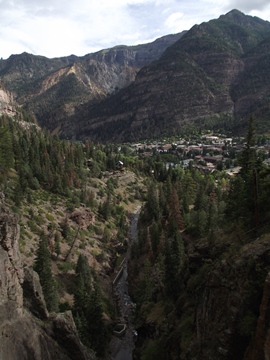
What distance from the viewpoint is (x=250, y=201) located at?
33.9 m

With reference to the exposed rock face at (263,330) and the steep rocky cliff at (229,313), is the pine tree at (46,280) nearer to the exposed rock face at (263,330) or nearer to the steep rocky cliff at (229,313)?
the steep rocky cliff at (229,313)

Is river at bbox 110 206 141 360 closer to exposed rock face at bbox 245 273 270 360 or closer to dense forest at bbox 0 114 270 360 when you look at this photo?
dense forest at bbox 0 114 270 360

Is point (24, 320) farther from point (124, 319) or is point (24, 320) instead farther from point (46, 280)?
point (124, 319)

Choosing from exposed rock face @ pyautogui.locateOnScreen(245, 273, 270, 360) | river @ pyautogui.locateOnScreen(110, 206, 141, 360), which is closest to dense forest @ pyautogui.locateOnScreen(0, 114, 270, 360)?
exposed rock face @ pyautogui.locateOnScreen(245, 273, 270, 360)

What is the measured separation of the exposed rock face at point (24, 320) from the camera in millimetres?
28016

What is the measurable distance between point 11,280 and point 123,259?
54.7 m

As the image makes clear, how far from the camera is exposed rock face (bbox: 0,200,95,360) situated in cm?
2802

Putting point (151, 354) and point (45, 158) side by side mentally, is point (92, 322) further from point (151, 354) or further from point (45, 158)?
point (45, 158)

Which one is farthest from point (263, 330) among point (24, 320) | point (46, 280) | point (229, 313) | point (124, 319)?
point (124, 319)

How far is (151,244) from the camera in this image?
243 ft

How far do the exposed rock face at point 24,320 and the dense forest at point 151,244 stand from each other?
905 centimetres

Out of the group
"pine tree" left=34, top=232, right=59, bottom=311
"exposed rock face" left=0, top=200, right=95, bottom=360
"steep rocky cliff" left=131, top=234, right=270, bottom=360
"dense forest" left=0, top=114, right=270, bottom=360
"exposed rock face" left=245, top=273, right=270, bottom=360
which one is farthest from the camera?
"pine tree" left=34, top=232, right=59, bottom=311

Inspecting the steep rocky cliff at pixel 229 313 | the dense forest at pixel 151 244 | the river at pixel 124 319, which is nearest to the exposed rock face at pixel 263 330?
the steep rocky cliff at pixel 229 313

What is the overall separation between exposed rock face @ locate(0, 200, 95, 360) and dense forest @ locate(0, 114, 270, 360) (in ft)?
29.7
